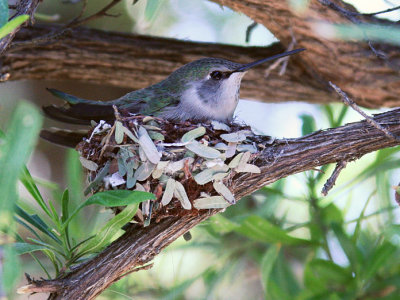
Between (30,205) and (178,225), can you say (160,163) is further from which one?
(30,205)

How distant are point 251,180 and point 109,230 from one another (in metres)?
0.51

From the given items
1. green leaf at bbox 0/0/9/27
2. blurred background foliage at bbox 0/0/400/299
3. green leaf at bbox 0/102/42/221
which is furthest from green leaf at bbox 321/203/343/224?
green leaf at bbox 0/102/42/221

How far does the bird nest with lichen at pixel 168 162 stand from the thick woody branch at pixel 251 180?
5cm

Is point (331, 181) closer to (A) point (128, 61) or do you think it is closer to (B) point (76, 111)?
(B) point (76, 111)

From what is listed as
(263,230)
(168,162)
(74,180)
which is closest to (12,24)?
(168,162)

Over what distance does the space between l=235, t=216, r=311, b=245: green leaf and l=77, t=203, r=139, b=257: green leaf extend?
0.76 meters

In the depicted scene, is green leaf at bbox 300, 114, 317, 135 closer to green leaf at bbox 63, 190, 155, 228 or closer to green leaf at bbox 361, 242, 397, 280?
green leaf at bbox 361, 242, 397, 280

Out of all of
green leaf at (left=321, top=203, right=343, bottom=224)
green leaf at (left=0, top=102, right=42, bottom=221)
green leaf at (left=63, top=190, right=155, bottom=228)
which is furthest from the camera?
green leaf at (left=321, top=203, right=343, bottom=224)

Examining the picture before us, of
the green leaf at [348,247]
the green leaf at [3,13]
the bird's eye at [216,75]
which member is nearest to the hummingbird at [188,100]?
the bird's eye at [216,75]

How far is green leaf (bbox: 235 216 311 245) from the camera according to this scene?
2.32m

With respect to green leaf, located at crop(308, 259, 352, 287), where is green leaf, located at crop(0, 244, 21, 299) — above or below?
above

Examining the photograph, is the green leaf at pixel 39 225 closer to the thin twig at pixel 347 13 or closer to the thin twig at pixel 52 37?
the thin twig at pixel 52 37

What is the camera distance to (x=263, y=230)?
2.34 m

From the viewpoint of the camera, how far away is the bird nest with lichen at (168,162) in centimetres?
183
